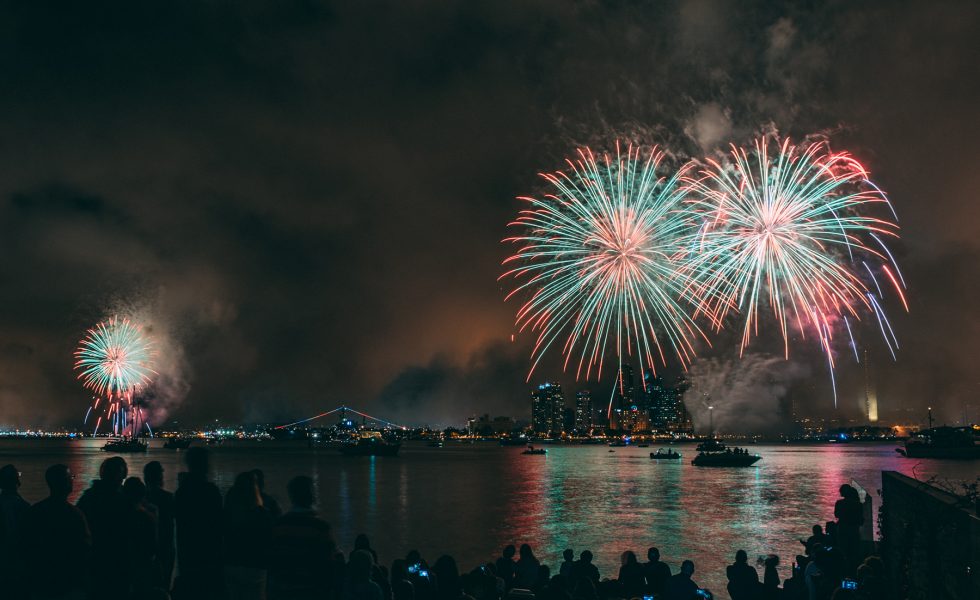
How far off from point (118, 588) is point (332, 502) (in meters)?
61.0

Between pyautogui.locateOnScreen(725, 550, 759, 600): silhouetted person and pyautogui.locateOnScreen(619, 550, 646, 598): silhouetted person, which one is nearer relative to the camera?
pyautogui.locateOnScreen(619, 550, 646, 598): silhouetted person

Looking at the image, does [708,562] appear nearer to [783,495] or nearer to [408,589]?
[408,589]

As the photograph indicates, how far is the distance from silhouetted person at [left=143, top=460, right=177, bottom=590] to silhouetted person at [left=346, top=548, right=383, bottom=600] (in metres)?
2.06

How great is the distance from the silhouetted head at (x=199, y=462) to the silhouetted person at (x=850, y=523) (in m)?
13.4

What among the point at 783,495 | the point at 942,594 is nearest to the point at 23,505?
the point at 942,594

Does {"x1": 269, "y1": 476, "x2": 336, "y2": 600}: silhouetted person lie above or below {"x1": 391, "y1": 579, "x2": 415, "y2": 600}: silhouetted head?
above

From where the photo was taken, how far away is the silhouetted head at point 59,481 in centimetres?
722

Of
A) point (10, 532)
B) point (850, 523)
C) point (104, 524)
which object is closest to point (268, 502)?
point (104, 524)

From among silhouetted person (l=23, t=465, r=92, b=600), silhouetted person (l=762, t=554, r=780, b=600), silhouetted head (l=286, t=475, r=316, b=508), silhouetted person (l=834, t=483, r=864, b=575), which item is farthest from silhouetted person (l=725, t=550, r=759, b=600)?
silhouetted person (l=23, t=465, r=92, b=600)

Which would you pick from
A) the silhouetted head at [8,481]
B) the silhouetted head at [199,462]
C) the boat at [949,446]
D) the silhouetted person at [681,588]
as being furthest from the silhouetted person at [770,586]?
the boat at [949,446]

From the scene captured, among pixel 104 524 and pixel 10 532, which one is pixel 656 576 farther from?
pixel 10 532

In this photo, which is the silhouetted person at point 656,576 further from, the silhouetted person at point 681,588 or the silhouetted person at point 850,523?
the silhouetted person at point 850,523

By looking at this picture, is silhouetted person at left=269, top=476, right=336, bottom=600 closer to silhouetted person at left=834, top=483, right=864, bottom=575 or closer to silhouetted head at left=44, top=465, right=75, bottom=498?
silhouetted head at left=44, top=465, right=75, bottom=498

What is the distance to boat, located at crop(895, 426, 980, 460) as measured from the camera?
153000 mm
